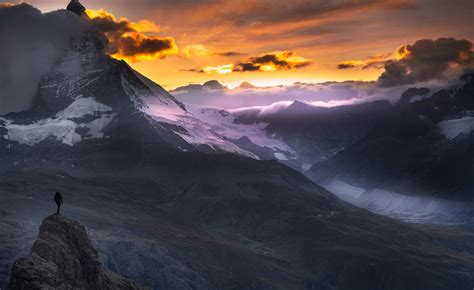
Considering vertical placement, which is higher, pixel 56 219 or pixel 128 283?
pixel 56 219

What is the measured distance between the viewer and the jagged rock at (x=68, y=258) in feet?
373

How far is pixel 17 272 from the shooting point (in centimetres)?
9756

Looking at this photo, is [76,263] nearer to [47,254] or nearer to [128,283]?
[47,254]

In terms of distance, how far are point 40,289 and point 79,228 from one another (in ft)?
134

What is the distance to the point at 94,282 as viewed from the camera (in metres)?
137

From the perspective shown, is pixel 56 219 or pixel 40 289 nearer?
pixel 40 289

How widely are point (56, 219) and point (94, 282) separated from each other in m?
12.9

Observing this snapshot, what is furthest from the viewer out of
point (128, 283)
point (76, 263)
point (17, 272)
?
point (128, 283)

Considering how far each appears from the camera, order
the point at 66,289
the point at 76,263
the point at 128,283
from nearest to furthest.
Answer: the point at 66,289, the point at 76,263, the point at 128,283

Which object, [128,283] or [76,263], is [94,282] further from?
[128,283]

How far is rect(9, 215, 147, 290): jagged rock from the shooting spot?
113787mm

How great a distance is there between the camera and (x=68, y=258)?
12950cm

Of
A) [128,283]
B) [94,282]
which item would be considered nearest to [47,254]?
[94,282]

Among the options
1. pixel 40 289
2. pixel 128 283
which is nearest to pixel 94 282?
pixel 128 283
